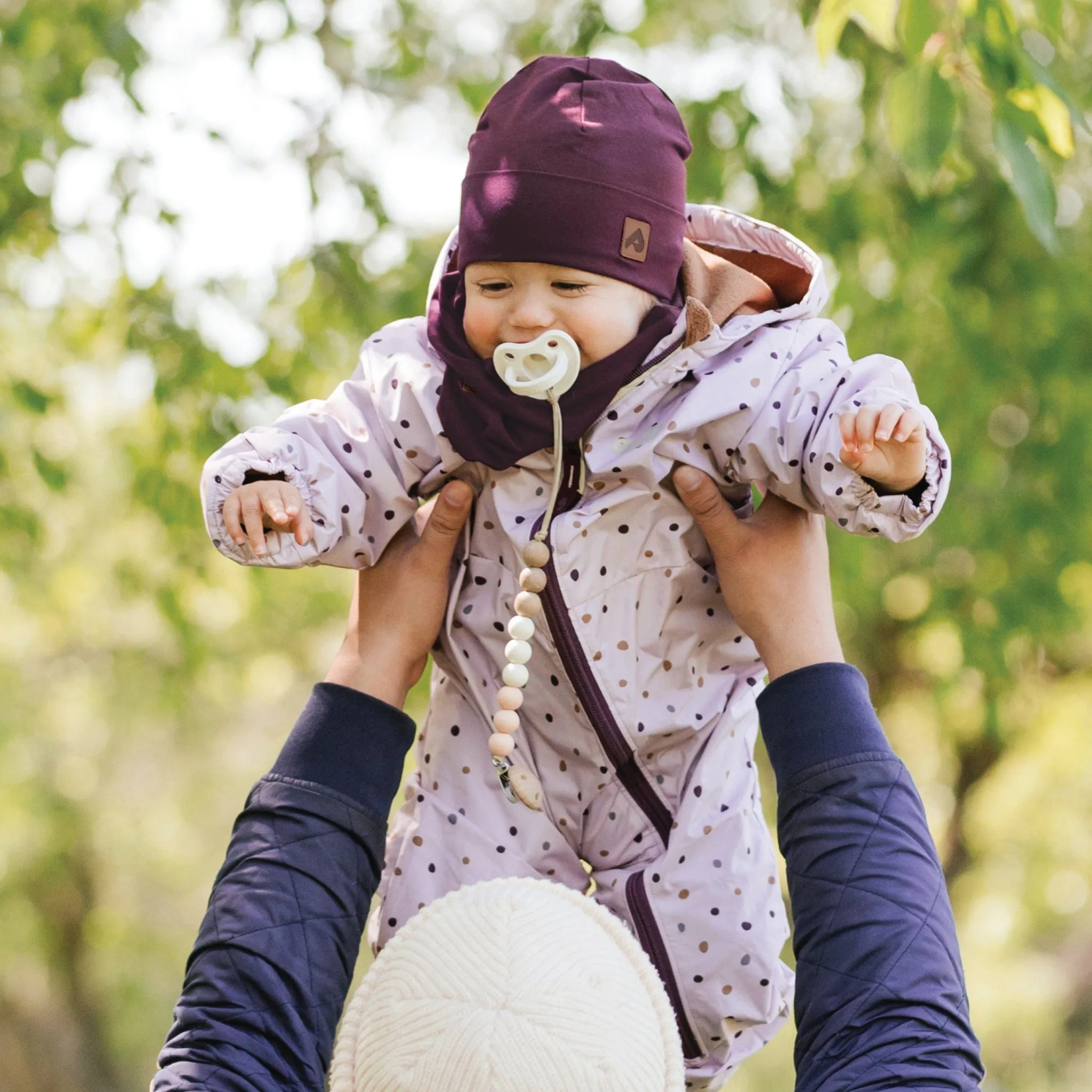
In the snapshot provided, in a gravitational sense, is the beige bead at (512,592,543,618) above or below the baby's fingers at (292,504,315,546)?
below

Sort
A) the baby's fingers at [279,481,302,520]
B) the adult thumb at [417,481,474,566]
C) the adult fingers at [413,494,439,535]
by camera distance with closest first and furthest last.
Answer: the baby's fingers at [279,481,302,520], the adult thumb at [417,481,474,566], the adult fingers at [413,494,439,535]

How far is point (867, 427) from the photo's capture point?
140 cm

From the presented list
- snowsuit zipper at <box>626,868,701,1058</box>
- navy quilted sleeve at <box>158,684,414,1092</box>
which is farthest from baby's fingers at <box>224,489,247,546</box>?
snowsuit zipper at <box>626,868,701,1058</box>

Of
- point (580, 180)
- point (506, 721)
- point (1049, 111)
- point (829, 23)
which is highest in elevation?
point (829, 23)

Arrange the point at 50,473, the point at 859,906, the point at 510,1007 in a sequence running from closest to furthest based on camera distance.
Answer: the point at 510,1007, the point at 859,906, the point at 50,473

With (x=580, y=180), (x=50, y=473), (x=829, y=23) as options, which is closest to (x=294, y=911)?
(x=580, y=180)

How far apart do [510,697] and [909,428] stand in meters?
0.53

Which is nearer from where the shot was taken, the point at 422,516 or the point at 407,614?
the point at 407,614

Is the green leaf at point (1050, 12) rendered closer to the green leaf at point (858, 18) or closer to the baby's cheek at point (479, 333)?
the green leaf at point (858, 18)

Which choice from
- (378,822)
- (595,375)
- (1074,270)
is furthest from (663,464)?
(1074,270)

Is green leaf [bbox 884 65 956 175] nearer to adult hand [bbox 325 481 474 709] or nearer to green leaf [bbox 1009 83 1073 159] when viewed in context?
green leaf [bbox 1009 83 1073 159]

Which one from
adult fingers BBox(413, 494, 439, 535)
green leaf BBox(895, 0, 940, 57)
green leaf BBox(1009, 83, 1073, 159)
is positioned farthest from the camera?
green leaf BBox(1009, 83, 1073, 159)

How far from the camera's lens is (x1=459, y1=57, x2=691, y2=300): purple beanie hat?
1.53 m

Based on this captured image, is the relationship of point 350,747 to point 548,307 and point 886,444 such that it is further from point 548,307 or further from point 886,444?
point 886,444
